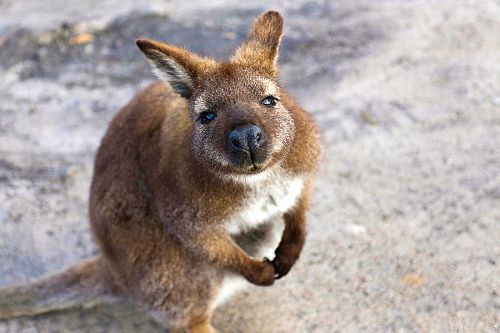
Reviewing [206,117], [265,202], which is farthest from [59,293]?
[206,117]

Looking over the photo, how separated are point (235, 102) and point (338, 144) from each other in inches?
101

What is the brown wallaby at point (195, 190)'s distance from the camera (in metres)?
3.23

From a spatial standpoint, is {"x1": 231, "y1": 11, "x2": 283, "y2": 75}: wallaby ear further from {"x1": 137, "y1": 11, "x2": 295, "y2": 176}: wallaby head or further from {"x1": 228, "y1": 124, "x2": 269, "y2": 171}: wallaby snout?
{"x1": 228, "y1": 124, "x2": 269, "y2": 171}: wallaby snout

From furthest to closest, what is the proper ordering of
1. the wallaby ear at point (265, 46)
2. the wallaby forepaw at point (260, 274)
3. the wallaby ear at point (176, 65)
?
the wallaby forepaw at point (260, 274) < the wallaby ear at point (265, 46) < the wallaby ear at point (176, 65)

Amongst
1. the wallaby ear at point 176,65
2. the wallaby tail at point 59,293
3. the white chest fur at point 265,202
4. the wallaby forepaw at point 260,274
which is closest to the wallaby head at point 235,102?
the wallaby ear at point 176,65

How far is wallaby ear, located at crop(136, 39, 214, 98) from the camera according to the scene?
126 inches

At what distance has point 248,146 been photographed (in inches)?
119

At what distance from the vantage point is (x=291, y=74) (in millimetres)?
6676

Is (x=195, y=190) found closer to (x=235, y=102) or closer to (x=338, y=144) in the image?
(x=235, y=102)

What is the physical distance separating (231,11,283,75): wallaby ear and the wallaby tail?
65.8 inches

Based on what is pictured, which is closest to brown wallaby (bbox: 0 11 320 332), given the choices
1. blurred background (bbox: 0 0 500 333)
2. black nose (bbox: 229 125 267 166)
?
black nose (bbox: 229 125 267 166)

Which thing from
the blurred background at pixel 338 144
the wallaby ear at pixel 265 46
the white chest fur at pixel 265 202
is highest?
the wallaby ear at pixel 265 46

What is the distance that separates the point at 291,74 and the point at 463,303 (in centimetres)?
329

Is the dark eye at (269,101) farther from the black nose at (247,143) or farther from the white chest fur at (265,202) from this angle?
the white chest fur at (265,202)
